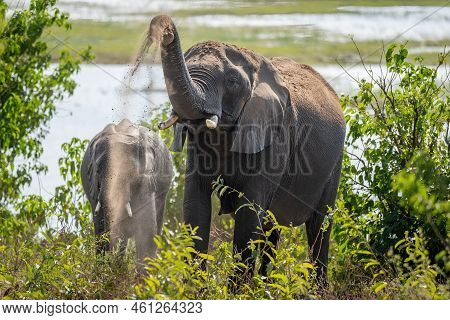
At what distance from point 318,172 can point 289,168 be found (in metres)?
0.39

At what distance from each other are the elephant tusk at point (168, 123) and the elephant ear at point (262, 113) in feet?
1.98

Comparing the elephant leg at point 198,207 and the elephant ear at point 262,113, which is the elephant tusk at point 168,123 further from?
the elephant leg at point 198,207

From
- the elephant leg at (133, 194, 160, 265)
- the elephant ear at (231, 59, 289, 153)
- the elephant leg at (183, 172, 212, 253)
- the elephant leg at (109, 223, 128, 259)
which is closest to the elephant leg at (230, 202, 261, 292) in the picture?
the elephant leg at (183, 172, 212, 253)


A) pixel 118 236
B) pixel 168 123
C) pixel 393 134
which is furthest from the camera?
pixel 118 236

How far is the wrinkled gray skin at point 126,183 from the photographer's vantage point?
29.8 ft

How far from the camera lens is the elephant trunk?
6297mm

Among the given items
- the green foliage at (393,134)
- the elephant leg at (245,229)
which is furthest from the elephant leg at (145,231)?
the elephant leg at (245,229)

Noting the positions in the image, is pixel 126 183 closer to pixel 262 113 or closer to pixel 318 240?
pixel 318 240

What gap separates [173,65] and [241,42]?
12.8ft

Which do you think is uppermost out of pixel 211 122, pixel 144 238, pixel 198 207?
pixel 211 122

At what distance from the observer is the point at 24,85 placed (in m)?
10.9

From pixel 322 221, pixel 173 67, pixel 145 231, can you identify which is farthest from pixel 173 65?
pixel 145 231

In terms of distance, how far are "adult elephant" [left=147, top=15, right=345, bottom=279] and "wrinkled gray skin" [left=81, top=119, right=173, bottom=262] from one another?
1.25 meters

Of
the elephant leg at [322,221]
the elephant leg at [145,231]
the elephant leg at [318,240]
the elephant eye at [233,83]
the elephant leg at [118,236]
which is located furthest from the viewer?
the elephant leg at [145,231]
